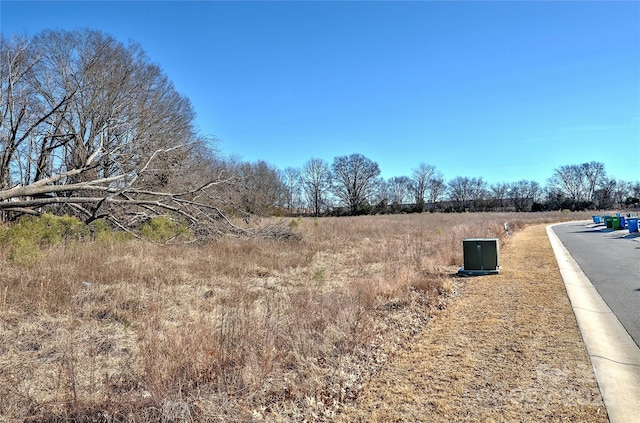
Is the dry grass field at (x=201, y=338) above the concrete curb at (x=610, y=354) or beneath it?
above

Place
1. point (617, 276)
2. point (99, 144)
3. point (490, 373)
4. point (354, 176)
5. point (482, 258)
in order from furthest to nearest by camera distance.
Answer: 1. point (354, 176)
2. point (99, 144)
3. point (482, 258)
4. point (617, 276)
5. point (490, 373)

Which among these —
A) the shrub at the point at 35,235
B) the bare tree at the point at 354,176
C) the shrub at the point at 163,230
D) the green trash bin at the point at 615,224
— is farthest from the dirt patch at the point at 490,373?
the bare tree at the point at 354,176

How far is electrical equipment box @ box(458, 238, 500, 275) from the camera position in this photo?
9.12 metres

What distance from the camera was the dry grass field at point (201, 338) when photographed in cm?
308

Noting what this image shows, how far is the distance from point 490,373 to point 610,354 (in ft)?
5.21

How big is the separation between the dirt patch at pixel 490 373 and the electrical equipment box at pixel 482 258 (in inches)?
117

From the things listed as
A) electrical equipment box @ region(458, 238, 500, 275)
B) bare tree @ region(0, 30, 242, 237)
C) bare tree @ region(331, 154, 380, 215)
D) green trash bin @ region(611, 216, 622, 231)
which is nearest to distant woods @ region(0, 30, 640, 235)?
bare tree @ region(0, 30, 242, 237)

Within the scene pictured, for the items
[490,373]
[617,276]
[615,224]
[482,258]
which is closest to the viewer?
[490,373]

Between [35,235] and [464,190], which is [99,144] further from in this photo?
[464,190]

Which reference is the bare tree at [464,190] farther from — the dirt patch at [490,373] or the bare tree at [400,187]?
the dirt patch at [490,373]

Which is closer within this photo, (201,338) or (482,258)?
(201,338)

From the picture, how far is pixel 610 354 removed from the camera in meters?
4.10

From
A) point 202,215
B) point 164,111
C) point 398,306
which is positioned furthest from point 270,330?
point 164,111

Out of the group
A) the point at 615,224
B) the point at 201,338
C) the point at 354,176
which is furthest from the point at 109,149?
the point at 354,176
